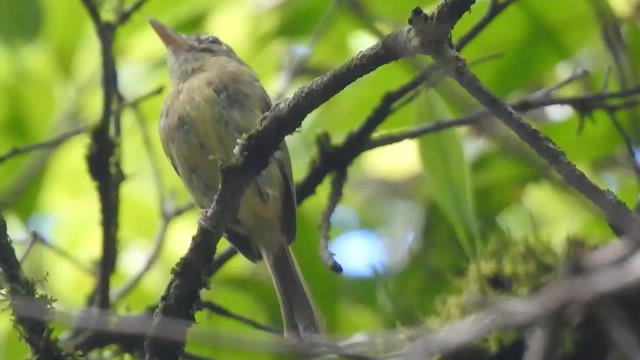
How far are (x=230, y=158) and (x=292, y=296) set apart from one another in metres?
0.53

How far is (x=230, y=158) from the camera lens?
3.71 metres

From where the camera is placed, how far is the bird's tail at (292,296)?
3725 millimetres

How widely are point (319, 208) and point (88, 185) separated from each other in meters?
0.98

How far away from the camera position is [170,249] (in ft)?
14.6

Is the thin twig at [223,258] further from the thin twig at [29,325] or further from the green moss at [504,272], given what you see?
the thin twig at [29,325]

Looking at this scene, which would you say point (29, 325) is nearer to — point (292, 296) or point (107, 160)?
point (107, 160)

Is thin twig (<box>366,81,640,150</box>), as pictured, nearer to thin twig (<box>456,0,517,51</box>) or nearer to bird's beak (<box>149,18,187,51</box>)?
thin twig (<box>456,0,517,51</box>)

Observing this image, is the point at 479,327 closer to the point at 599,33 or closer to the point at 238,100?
the point at 599,33

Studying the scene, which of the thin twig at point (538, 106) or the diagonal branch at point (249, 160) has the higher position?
the thin twig at point (538, 106)

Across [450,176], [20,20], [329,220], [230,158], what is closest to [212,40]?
[230,158]

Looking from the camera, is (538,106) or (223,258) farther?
(223,258)

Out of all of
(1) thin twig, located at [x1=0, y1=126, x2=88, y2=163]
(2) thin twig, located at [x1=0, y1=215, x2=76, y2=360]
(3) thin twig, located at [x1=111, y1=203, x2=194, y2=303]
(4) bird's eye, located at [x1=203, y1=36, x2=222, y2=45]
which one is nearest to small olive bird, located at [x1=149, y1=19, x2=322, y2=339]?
(3) thin twig, located at [x1=111, y1=203, x2=194, y2=303]

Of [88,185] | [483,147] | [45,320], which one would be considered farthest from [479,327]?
[88,185]

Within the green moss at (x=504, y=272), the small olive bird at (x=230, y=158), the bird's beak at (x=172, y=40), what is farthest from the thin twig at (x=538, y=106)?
the bird's beak at (x=172, y=40)
